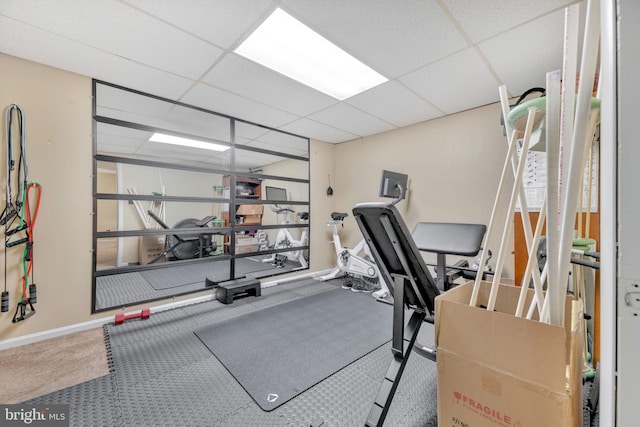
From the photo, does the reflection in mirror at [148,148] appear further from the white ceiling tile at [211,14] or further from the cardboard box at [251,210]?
the white ceiling tile at [211,14]

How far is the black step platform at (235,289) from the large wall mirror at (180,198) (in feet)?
0.81

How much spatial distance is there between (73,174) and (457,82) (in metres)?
3.61

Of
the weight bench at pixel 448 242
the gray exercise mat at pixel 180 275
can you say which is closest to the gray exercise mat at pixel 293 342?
the weight bench at pixel 448 242

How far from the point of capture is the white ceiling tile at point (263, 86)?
2.16 m

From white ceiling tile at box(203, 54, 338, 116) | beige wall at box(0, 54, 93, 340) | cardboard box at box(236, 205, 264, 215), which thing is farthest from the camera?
cardboard box at box(236, 205, 264, 215)

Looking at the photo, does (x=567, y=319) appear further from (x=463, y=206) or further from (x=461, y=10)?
(x=463, y=206)

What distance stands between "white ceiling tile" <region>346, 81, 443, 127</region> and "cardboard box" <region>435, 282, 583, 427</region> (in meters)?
2.24

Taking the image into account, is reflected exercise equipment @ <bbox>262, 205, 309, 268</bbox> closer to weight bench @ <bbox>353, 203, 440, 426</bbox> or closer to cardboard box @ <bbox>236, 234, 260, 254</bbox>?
cardboard box @ <bbox>236, 234, 260, 254</bbox>

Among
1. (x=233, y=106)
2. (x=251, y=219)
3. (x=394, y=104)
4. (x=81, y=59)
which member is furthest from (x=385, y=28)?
(x=251, y=219)

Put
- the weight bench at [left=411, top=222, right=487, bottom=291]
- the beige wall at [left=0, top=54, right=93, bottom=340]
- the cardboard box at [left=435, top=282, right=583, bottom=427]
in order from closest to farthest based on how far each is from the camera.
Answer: the cardboard box at [left=435, top=282, right=583, bottom=427] < the weight bench at [left=411, top=222, right=487, bottom=291] < the beige wall at [left=0, top=54, right=93, bottom=340]

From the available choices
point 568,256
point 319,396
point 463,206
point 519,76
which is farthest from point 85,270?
point 519,76

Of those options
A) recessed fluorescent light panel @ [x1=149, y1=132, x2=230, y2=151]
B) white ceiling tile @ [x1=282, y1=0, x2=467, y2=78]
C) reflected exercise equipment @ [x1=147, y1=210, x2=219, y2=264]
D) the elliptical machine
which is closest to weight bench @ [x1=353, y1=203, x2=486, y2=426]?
white ceiling tile @ [x1=282, y1=0, x2=467, y2=78]

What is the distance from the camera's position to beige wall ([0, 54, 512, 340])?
81.1 inches

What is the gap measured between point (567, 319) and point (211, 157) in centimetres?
603
